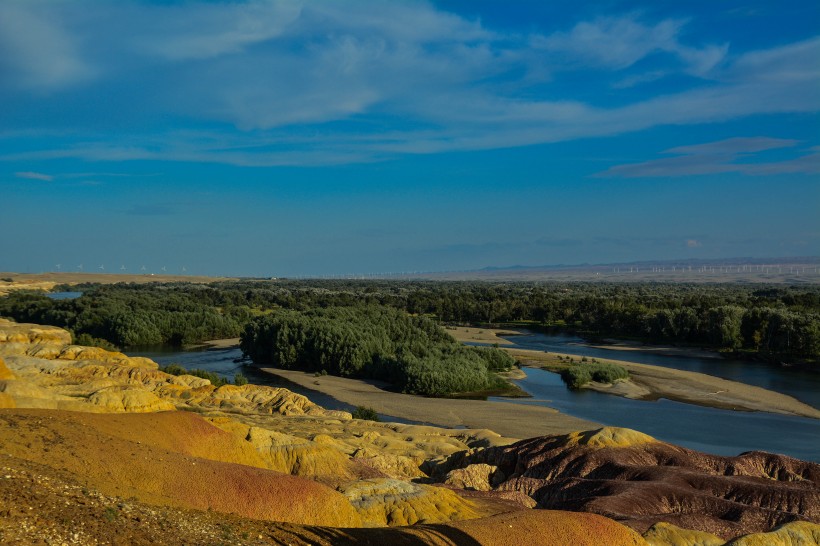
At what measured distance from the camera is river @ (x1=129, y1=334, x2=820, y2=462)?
43125 mm

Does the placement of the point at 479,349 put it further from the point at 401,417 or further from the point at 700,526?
the point at 700,526

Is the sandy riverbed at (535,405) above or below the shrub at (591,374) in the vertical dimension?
below

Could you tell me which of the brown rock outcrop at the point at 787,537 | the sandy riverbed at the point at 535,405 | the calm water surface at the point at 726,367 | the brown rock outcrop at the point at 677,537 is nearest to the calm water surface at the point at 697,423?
the sandy riverbed at the point at 535,405

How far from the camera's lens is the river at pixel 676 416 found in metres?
43.1

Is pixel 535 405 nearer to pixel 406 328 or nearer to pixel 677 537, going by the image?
pixel 406 328

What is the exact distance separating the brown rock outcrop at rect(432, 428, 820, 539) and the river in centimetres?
1383

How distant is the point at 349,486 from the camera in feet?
68.9

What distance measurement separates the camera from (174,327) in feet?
310

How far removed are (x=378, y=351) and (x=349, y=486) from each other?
4978cm

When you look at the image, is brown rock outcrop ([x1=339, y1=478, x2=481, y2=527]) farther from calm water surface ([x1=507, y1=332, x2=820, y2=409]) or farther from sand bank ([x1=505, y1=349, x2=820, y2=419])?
calm water surface ([x1=507, y1=332, x2=820, y2=409])

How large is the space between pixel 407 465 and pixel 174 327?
7201 cm

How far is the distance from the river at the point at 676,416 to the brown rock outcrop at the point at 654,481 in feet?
45.4

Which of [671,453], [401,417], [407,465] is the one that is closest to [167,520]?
[407,465]

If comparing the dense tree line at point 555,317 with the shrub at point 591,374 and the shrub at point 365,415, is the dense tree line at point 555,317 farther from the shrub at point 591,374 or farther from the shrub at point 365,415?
the shrub at point 365,415
